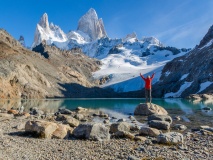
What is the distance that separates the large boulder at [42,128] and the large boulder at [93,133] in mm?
1646

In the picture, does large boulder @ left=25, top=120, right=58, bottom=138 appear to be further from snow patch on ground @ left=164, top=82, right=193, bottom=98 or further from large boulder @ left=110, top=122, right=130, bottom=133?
snow patch on ground @ left=164, top=82, right=193, bottom=98

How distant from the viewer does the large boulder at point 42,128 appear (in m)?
17.2

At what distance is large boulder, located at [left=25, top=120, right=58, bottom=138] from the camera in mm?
17250

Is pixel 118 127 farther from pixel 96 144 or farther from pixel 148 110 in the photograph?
pixel 148 110

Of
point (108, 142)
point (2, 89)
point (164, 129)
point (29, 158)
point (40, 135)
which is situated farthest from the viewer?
point (2, 89)

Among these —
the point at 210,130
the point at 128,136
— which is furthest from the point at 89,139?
the point at 210,130

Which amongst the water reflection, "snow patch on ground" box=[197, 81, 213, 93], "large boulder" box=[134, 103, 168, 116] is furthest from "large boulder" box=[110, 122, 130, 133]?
"snow patch on ground" box=[197, 81, 213, 93]

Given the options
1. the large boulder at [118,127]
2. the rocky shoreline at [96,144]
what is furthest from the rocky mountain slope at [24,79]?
the rocky shoreline at [96,144]

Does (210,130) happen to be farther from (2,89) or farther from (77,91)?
(77,91)

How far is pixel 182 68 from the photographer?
186 m

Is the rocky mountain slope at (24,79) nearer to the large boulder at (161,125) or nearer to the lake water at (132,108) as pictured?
the lake water at (132,108)

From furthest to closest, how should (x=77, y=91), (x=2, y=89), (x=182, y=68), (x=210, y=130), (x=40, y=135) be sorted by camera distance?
1. (x=182, y=68)
2. (x=77, y=91)
3. (x=2, y=89)
4. (x=210, y=130)
5. (x=40, y=135)

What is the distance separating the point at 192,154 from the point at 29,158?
303 inches

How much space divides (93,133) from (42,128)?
10.8 ft
